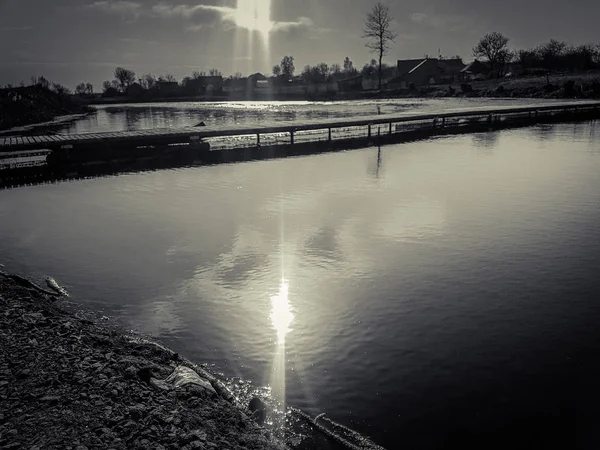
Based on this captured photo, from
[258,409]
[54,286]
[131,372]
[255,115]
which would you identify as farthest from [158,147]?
[255,115]

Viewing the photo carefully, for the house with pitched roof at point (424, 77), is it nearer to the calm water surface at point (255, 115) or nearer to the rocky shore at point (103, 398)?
the calm water surface at point (255, 115)

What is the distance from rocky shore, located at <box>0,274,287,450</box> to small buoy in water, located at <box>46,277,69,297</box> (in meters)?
1.85

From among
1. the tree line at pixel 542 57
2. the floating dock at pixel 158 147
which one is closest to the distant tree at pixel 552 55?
the tree line at pixel 542 57

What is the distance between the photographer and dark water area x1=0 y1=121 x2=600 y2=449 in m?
5.79

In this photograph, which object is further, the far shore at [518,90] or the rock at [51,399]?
the far shore at [518,90]

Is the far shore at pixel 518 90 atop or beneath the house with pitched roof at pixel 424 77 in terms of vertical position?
beneath

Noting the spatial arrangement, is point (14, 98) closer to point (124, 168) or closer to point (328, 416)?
point (124, 168)

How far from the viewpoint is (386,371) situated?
6.35m

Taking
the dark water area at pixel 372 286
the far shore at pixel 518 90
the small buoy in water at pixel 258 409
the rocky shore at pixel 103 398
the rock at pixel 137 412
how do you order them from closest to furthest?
the rocky shore at pixel 103 398
the rock at pixel 137 412
the small buoy in water at pixel 258 409
the dark water area at pixel 372 286
the far shore at pixel 518 90

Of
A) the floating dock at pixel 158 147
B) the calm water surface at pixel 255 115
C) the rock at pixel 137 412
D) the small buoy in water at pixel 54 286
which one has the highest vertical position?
the calm water surface at pixel 255 115

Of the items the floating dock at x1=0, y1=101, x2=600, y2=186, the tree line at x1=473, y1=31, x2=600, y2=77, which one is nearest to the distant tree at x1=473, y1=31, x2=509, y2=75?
the tree line at x1=473, y1=31, x2=600, y2=77

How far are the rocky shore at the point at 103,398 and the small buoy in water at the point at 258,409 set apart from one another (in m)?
0.10

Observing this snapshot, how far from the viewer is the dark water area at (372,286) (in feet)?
19.0

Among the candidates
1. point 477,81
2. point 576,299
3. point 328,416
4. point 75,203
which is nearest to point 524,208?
point 576,299
